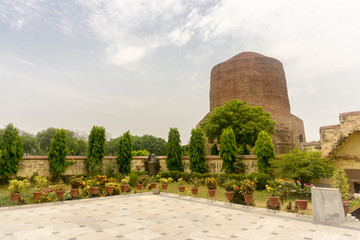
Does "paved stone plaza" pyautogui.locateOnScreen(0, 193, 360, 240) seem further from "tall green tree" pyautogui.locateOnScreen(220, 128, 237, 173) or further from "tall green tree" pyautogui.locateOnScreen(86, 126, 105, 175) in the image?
"tall green tree" pyautogui.locateOnScreen(86, 126, 105, 175)

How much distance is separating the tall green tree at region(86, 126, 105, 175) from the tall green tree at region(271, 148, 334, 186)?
15.1 metres

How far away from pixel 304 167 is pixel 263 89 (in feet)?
90.6

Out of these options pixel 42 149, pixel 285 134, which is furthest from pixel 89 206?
pixel 42 149

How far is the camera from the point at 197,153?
2083 centimetres

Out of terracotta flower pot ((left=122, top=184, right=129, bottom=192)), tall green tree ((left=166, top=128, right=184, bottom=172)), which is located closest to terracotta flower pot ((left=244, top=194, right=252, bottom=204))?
Answer: terracotta flower pot ((left=122, top=184, right=129, bottom=192))

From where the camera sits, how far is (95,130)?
2077 cm

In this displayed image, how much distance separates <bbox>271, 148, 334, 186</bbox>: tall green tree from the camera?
12.8 m

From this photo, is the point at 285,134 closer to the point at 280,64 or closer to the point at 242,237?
the point at 280,64

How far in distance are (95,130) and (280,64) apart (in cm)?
3632

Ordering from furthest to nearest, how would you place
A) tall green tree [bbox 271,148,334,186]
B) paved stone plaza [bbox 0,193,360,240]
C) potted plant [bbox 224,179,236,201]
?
tall green tree [bbox 271,148,334,186] → potted plant [bbox 224,179,236,201] → paved stone plaza [bbox 0,193,360,240]

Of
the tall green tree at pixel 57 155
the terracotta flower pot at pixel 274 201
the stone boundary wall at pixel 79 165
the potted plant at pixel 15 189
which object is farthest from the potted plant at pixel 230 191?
the tall green tree at pixel 57 155

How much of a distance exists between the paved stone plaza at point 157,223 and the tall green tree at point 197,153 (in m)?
11.0

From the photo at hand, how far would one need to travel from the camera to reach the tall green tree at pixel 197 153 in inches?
811

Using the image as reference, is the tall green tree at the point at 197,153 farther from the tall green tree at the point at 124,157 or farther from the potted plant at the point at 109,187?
the potted plant at the point at 109,187
